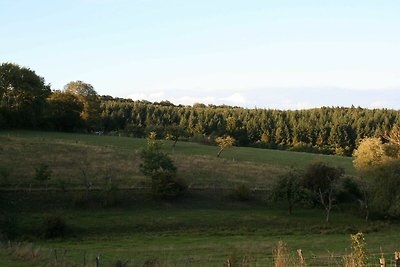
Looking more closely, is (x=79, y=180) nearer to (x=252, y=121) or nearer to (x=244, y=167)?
(x=244, y=167)

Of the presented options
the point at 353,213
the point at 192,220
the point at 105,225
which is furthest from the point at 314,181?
the point at 105,225

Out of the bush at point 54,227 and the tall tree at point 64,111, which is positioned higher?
the tall tree at point 64,111

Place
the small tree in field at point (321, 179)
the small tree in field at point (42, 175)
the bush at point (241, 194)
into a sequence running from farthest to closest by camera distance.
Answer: the bush at point (241, 194) < the small tree in field at point (321, 179) < the small tree in field at point (42, 175)

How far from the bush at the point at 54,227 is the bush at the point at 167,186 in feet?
45.7

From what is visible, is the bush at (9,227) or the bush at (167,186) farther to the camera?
the bush at (167,186)

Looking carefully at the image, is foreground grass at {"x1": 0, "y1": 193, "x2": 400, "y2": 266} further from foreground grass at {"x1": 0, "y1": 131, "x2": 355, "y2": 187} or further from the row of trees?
foreground grass at {"x1": 0, "y1": 131, "x2": 355, "y2": 187}

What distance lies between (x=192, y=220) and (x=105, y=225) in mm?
8180

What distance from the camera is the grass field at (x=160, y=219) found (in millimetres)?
32656

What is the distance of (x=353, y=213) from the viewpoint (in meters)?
55.6

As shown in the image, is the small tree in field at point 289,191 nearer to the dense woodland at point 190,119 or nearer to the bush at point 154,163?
the bush at point 154,163

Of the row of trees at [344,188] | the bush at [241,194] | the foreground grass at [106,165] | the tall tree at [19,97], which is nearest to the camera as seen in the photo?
the row of trees at [344,188]

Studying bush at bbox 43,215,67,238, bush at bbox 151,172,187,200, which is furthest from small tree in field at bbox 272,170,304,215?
bush at bbox 43,215,67,238

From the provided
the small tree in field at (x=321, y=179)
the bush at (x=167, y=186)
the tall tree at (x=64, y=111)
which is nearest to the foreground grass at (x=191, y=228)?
the bush at (x=167, y=186)

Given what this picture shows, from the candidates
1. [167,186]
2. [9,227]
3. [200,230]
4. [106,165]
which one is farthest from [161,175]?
[9,227]
